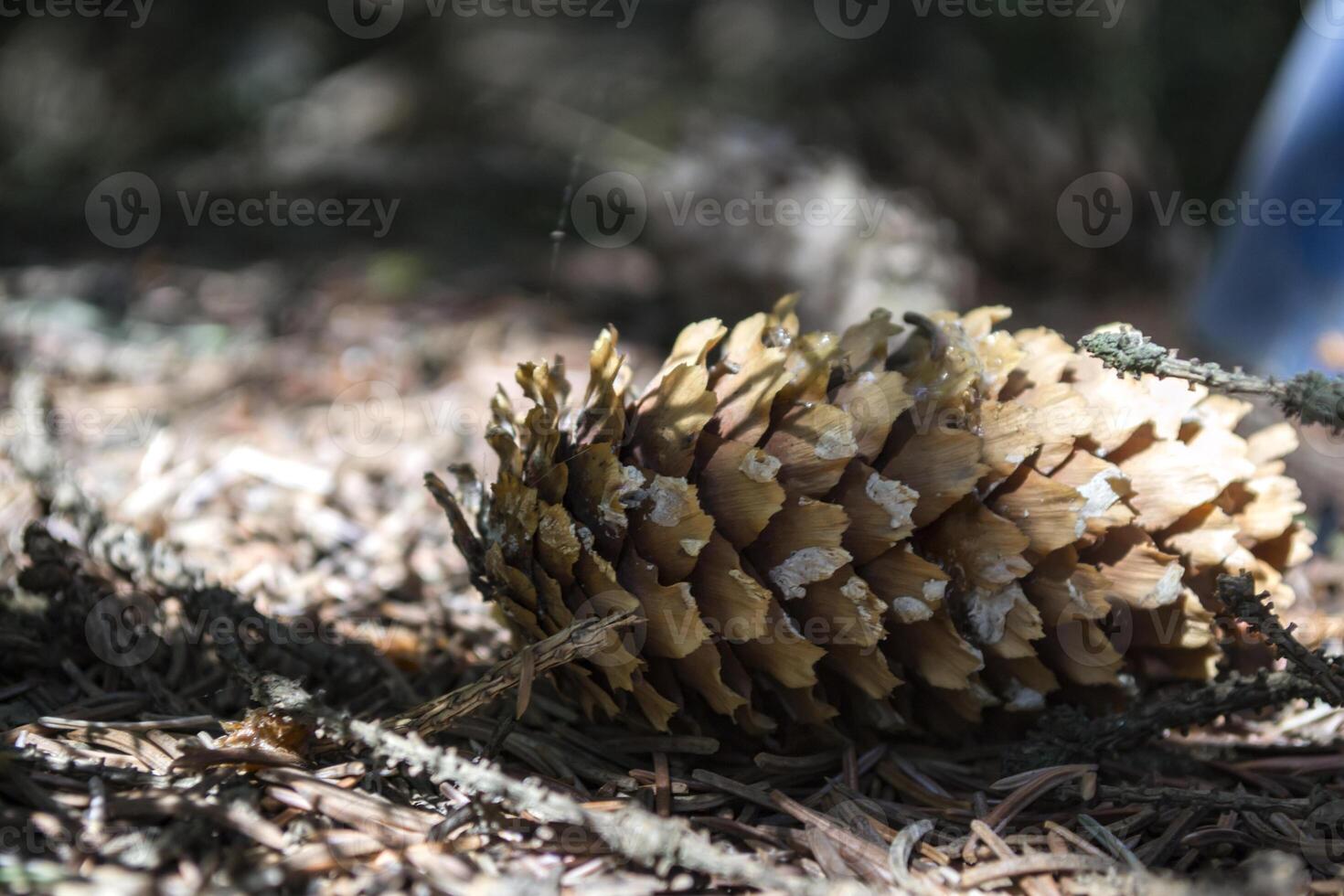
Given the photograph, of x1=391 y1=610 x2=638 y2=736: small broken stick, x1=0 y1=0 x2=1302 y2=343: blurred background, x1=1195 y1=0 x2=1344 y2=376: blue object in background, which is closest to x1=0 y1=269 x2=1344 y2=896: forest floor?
x1=391 y1=610 x2=638 y2=736: small broken stick

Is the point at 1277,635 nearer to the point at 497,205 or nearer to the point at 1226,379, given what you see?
the point at 1226,379

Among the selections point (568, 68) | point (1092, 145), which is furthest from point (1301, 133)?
point (568, 68)

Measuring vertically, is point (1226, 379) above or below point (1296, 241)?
below

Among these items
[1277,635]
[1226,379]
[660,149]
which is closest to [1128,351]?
[1226,379]

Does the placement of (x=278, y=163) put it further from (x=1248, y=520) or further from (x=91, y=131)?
(x=1248, y=520)

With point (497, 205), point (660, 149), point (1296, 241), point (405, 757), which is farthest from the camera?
point (660, 149)
